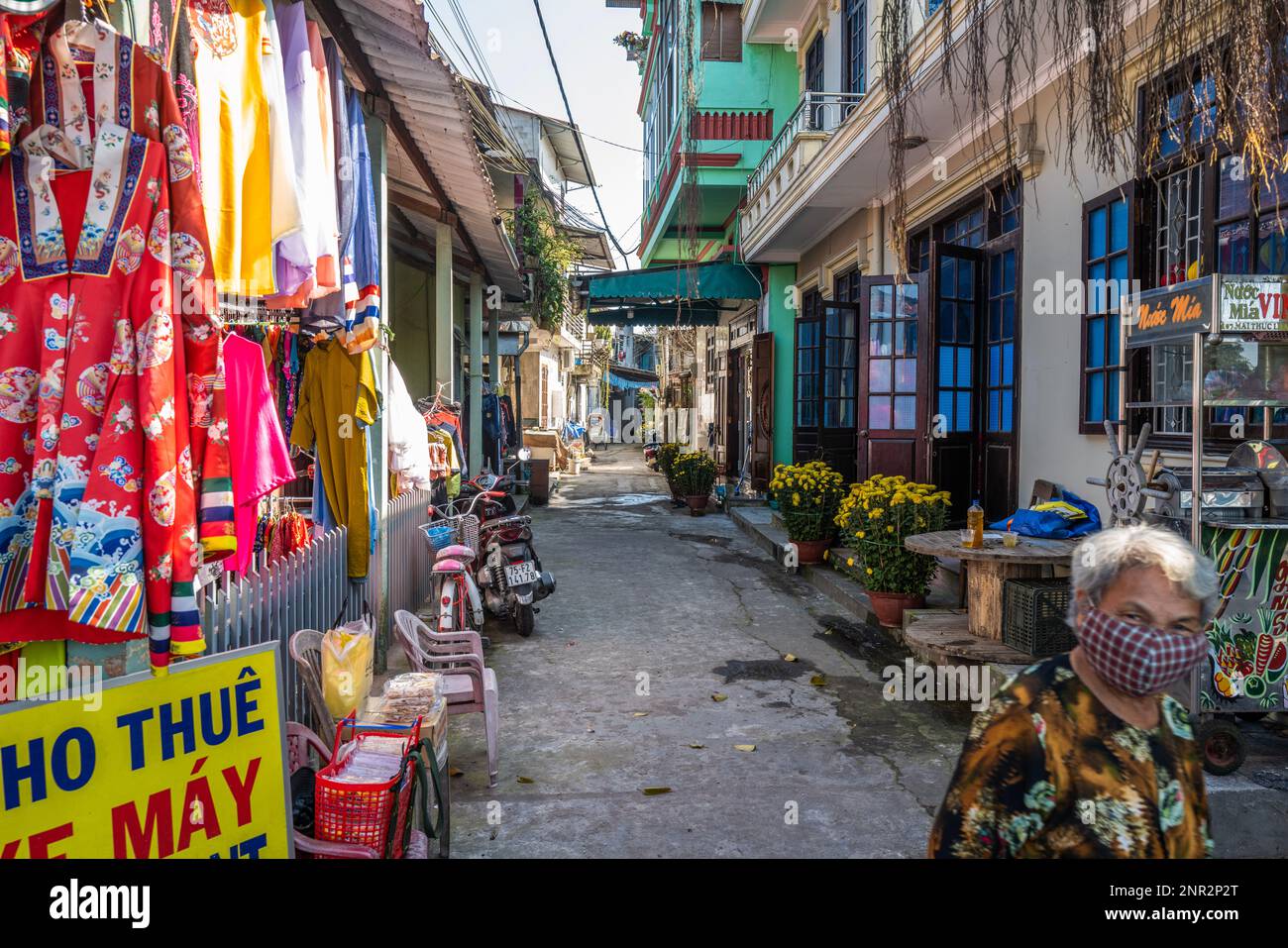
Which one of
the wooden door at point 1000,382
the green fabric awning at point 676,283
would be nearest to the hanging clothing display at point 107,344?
the wooden door at point 1000,382

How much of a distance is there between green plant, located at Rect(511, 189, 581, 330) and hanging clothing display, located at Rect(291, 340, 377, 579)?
8.97 meters

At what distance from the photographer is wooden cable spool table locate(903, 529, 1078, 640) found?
5.10 meters

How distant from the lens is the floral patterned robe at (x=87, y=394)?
2.27 m

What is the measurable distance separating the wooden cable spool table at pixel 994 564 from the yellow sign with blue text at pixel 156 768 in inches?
156

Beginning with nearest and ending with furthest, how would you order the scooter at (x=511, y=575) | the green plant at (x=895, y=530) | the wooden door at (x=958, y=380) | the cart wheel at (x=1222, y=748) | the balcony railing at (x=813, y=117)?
the cart wheel at (x=1222, y=748) < the green plant at (x=895, y=530) < the scooter at (x=511, y=575) < the wooden door at (x=958, y=380) < the balcony railing at (x=813, y=117)

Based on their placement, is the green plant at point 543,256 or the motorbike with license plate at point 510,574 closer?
the motorbike with license plate at point 510,574

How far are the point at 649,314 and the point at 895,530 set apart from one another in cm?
Result: 1306

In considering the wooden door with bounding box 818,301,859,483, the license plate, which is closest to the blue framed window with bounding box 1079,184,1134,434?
the license plate

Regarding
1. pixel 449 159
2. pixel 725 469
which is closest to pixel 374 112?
pixel 449 159

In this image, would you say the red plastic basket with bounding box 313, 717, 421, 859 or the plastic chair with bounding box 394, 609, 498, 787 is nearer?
the red plastic basket with bounding box 313, 717, 421, 859

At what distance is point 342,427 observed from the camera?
191 inches

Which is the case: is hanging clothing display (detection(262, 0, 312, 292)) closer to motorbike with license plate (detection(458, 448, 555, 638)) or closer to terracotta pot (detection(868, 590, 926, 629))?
motorbike with license plate (detection(458, 448, 555, 638))

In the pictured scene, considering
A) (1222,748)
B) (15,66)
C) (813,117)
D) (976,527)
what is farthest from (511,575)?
(813,117)

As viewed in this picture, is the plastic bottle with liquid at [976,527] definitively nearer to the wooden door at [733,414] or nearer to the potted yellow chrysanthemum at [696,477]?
the potted yellow chrysanthemum at [696,477]
